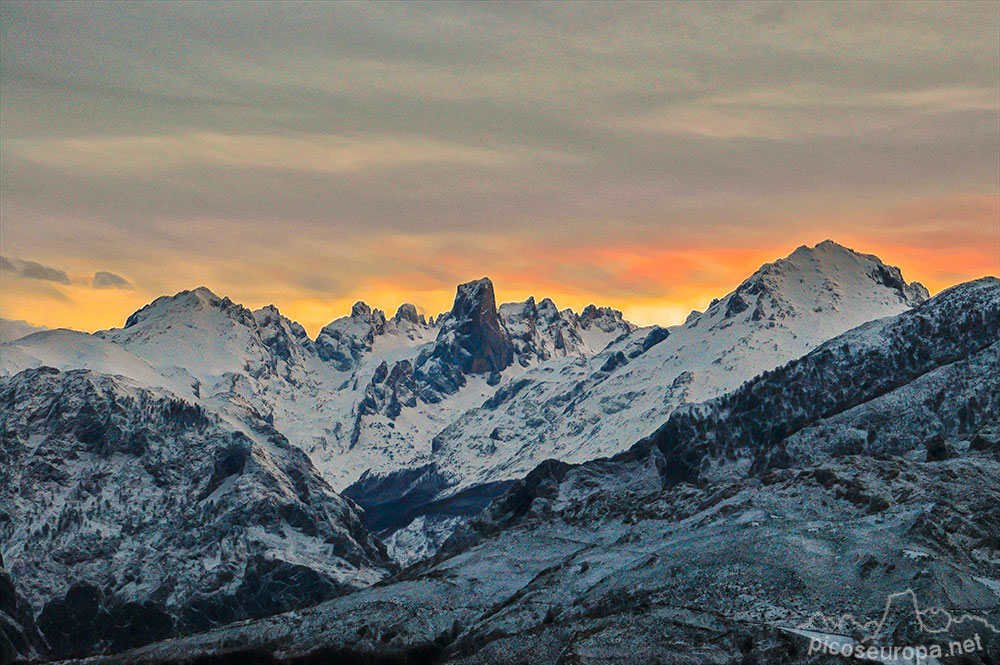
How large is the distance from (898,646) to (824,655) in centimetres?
1073

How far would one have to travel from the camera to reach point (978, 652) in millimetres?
195500

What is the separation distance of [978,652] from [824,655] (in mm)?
20509

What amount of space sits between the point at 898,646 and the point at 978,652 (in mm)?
10322

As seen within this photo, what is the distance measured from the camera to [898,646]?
19800cm

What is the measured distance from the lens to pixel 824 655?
19588cm
